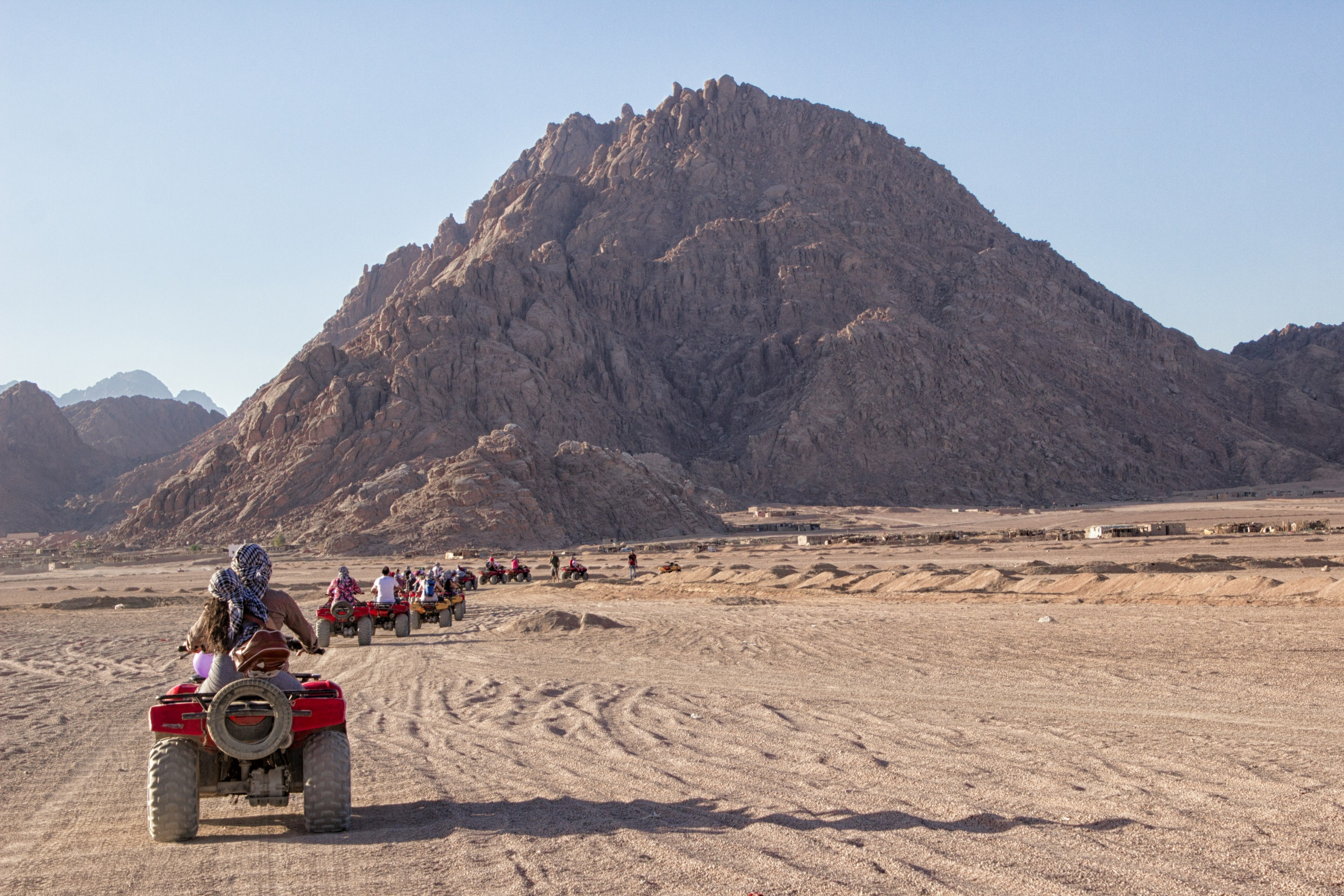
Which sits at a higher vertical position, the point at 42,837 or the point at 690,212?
the point at 690,212

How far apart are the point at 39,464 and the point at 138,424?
36637 millimetres

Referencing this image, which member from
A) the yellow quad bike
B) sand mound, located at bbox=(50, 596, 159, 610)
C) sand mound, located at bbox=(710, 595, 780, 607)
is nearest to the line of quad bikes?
the yellow quad bike

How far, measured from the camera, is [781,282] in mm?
129000

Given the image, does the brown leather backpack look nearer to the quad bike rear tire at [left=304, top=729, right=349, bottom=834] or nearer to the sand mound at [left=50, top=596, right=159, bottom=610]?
the quad bike rear tire at [left=304, top=729, right=349, bottom=834]

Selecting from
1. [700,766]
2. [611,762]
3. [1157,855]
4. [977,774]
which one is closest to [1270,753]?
[977,774]

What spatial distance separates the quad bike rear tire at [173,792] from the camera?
21.7 feet

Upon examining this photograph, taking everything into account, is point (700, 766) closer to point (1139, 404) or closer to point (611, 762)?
point (611, 762)

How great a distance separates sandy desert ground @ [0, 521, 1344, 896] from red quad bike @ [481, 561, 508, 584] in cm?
2264

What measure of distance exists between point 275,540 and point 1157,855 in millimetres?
79353

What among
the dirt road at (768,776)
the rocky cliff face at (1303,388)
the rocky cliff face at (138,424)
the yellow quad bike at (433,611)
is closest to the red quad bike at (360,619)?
the yellow quad bike at (433,611)

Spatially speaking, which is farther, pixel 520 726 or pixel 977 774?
pixel 520 726

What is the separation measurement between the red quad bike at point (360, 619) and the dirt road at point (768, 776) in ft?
11.9

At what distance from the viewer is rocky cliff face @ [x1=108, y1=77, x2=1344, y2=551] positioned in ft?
315

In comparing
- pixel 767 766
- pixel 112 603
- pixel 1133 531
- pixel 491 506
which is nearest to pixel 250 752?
pixel 767 766
